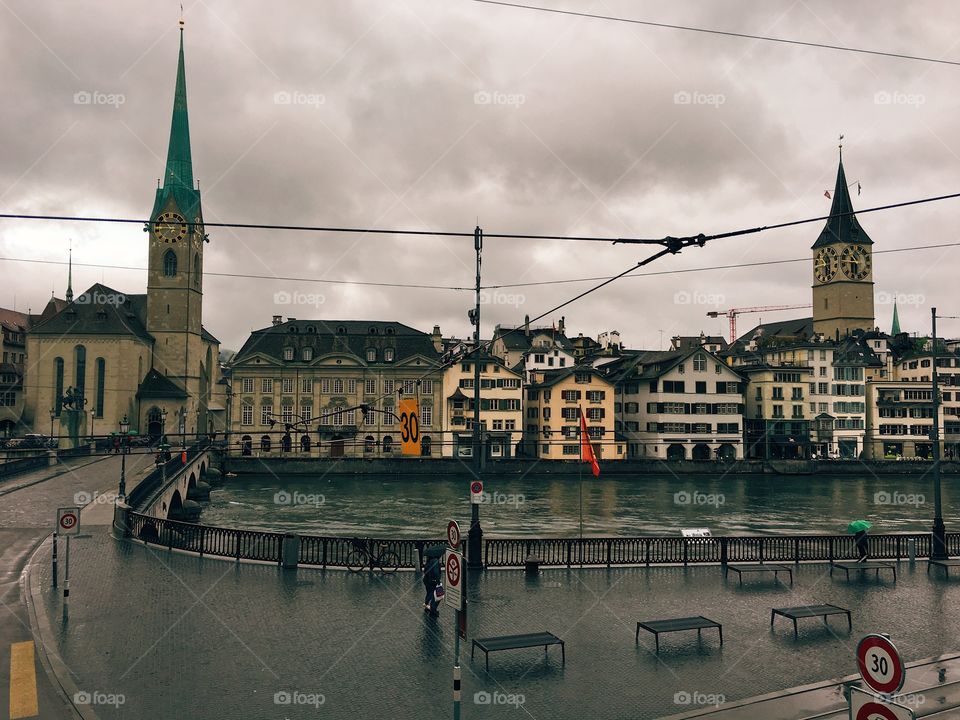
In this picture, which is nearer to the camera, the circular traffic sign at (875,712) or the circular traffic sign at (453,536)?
the circular traffic sign at (875,712)

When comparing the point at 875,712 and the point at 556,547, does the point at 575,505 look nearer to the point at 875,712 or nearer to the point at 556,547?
the point at 556,547

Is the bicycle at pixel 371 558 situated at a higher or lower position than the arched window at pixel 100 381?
lower

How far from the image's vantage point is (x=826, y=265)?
141 meters

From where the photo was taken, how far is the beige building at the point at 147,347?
253 ft

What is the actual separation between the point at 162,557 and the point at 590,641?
14.0m

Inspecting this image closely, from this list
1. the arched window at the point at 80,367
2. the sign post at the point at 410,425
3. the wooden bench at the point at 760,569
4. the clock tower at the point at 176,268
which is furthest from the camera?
the clock tower at the point at 176,268

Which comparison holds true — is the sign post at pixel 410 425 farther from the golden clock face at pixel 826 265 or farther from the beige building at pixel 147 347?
the golden clock face at pixel 826 265

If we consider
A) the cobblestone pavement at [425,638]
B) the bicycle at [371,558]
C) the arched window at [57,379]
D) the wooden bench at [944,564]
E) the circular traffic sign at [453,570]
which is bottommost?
the wooden bench at [944,564]

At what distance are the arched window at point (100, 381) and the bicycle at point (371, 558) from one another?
6814 cm

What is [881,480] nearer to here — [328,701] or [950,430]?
[950,430]

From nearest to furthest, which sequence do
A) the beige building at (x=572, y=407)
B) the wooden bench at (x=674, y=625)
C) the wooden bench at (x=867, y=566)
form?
1. the wooden bench at (x=674, y=625)
2. the wooden bench at (x=867, y=566)
3. the beige building at (x=572, y=407)

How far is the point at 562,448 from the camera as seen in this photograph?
80.1 m

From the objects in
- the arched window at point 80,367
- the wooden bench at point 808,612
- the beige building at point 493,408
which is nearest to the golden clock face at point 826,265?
the beige building at point 493,408

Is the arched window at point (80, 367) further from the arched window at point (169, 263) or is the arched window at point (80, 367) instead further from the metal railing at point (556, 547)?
the metal railing at point (556, 547)
